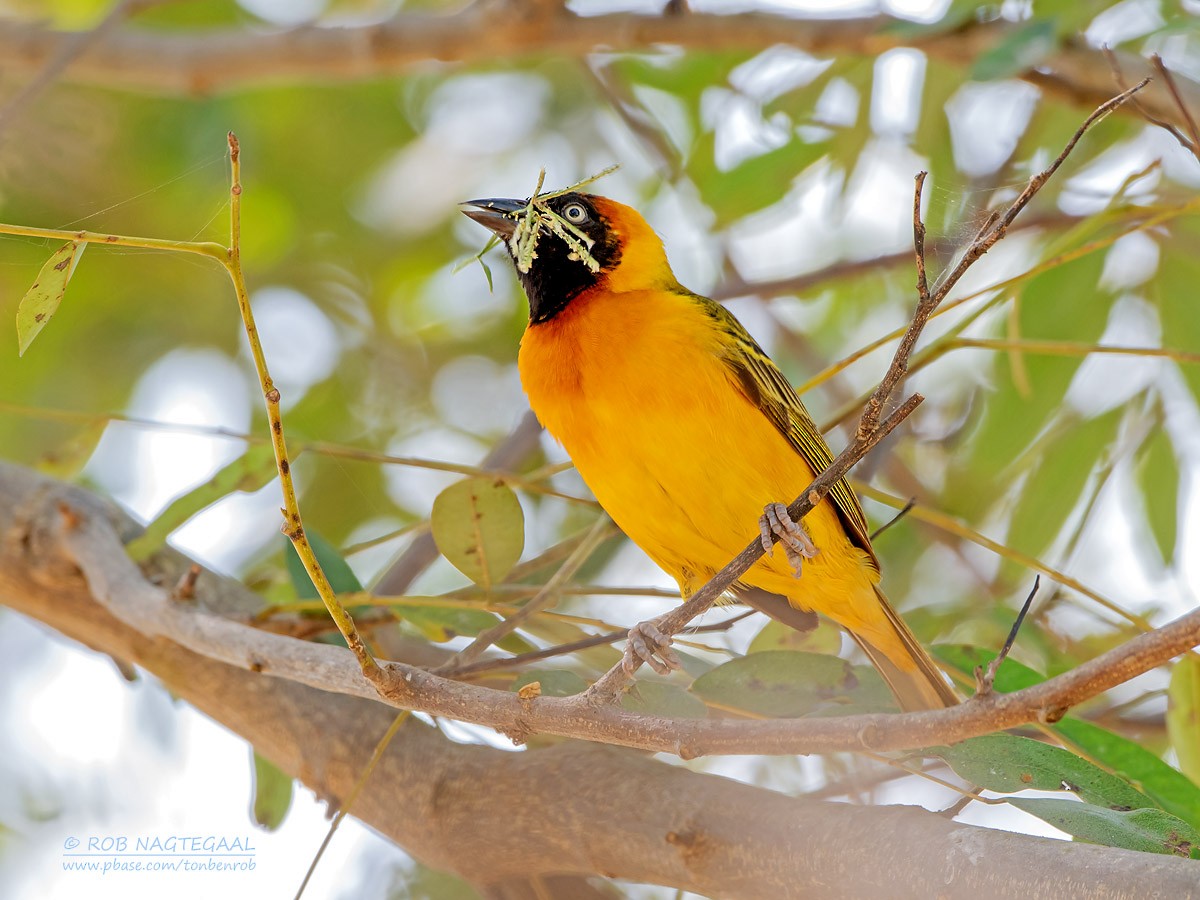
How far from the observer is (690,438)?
3088mm

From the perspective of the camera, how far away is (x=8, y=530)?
3.36 metres

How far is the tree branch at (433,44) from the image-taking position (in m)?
3.93

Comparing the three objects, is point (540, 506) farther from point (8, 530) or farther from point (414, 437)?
point (8, 530)

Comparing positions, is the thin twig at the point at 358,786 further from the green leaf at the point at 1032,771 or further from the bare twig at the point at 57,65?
the bare twig at the point at 57,65

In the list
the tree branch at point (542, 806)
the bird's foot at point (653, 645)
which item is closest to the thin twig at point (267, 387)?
the tree branch at point (542, 806)

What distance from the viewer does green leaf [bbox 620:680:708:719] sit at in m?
2.64

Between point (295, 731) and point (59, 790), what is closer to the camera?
point (295, 731)

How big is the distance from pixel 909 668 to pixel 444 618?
4.25 feet

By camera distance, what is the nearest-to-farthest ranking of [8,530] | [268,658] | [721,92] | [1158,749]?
[268,658]
[8,530]
[1158,749]
[721,92]

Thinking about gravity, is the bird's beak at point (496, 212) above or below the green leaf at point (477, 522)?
above

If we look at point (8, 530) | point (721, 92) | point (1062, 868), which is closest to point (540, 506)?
point (721, 92)

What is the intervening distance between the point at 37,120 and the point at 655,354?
2761mm

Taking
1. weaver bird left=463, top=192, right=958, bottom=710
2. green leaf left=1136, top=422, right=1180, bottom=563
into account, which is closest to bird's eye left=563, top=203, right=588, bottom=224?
weaver bird left=463, top=192, right=958, bottom=710

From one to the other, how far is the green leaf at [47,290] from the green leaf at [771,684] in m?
1.55
